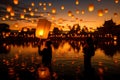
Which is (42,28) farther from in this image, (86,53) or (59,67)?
(59,67)

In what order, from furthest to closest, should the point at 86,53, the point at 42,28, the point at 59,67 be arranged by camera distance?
the point at 59,67 → the point at 86,53 → the point at 42,28

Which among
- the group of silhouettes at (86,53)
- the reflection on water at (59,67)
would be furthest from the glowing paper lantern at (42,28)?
the reflection on water at (59,67)

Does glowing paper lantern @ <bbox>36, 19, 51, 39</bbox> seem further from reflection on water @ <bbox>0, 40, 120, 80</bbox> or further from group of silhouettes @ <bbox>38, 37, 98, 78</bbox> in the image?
reflection on water @ <bbox>0, 40, 120, 80</bbox>

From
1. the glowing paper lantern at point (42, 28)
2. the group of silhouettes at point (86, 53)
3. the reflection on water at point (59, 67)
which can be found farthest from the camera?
the glowing paper lantern at point (42, 28)

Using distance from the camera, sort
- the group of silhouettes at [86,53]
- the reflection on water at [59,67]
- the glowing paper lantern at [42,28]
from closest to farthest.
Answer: the group of silhouettes at [86,53]
the reflection on water at [59,67]
the glowing paper lantern at [42,28]

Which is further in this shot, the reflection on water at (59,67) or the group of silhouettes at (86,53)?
the reflection on water at (59,67)

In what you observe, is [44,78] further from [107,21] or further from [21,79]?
[107,21]

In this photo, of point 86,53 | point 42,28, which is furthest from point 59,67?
point 42,28

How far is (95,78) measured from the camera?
952 cm

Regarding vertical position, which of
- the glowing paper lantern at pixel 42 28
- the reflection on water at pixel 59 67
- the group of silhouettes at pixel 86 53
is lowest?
the reflection on water at pixel 59 67

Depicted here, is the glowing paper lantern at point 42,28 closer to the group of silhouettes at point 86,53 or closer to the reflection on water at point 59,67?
the group of silhouettes at point 86,53

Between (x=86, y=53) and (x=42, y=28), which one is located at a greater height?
(x=42, y=28)

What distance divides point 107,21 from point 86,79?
79.9 metres

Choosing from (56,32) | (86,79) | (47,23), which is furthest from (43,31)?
(56,32)
